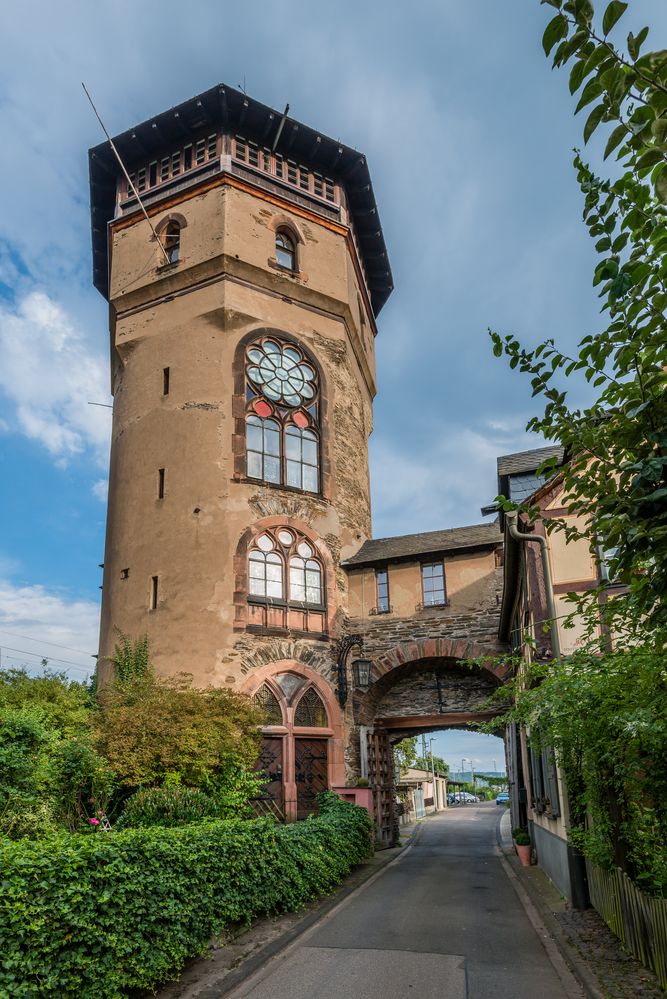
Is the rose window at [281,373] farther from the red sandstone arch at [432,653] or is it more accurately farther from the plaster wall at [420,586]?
the red sandstone arch at [432,653]

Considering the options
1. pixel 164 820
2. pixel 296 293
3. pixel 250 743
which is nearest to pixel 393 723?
pixel 250 743

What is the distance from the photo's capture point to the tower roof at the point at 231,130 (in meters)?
23.2

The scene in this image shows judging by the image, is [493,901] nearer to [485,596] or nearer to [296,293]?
[485,596]

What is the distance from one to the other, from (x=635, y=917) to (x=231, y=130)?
23.7 meters

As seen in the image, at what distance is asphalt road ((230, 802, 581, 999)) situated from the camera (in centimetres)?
736

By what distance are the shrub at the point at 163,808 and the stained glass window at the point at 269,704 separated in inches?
204

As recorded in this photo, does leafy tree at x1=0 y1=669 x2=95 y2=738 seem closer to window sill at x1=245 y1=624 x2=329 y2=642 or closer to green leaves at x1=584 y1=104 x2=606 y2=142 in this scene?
window sill at x1=245 y1=624 x2=329 y2=642

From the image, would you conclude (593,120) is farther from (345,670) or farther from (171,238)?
(171,238)

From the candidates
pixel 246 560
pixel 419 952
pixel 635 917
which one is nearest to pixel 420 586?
pixel 246 560

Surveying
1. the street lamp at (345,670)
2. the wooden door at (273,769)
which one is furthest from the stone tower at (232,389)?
the wooden door at (273,769)

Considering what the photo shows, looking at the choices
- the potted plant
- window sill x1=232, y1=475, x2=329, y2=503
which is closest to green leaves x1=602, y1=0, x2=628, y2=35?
window sill x1=232, y1=475, x2=329, y2=503

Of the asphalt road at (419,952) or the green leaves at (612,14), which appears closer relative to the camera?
the green leaves at (612,14)

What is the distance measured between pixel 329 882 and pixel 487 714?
969 centimetres

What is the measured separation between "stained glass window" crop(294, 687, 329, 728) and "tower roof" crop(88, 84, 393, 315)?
17124 mm
